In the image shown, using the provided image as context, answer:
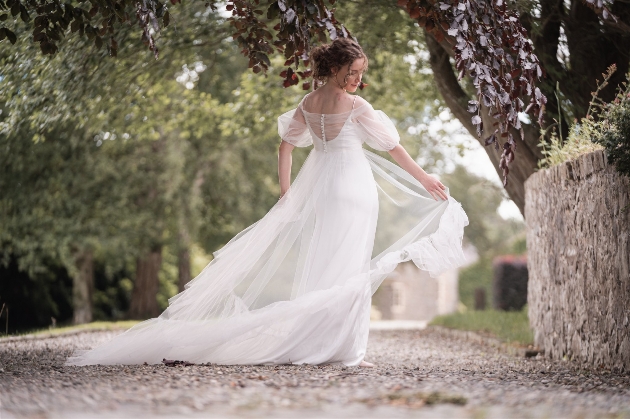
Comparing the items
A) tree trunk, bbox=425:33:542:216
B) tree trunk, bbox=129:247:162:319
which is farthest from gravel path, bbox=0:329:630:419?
tree trunk, bbox=129:247:162:319

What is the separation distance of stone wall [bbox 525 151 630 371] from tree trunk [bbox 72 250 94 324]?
11137 millimetres

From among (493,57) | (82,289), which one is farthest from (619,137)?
(82,289)

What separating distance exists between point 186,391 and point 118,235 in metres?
12.1

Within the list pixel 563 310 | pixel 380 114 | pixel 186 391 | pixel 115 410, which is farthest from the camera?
pixel 563 310

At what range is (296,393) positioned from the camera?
3344 mm

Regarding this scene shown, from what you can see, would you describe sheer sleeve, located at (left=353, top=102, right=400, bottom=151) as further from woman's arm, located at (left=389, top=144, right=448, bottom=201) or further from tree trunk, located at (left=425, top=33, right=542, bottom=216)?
tree trunk, located at (left=425, top=33, right=542, bottom=216)

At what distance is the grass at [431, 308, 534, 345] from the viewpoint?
854 cm

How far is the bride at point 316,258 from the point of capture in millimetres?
5035

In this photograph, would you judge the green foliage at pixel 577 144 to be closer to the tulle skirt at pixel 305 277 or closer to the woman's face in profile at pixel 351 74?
the tulle skirt at pixel 305 277

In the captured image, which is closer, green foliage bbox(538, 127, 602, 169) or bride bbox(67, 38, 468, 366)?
bride bbox(67, 38, 468, 366)

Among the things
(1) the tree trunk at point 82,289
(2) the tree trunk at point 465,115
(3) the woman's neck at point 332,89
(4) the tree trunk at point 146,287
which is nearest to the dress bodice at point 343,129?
(3) the woman's neck at point 332,89

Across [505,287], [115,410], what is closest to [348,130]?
[115,410]

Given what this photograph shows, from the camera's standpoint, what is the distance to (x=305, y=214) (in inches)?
213

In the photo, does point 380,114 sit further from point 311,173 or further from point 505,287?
point 505,287
